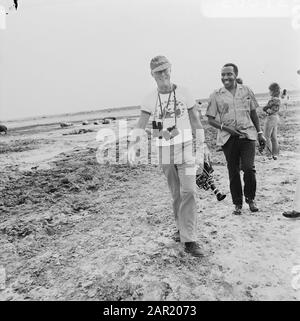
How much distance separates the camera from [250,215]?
14.2 feet

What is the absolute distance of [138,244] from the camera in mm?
3793

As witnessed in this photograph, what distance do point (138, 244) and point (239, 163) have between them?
165 centimetres

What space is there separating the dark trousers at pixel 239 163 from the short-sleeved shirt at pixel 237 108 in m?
0.10

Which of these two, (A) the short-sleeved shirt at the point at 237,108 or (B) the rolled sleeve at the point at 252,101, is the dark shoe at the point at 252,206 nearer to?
(A) the short-sleeved shirt at the point at 237,108

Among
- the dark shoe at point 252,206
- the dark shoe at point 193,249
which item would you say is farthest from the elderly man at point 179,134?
the dark shoe at point 252,206

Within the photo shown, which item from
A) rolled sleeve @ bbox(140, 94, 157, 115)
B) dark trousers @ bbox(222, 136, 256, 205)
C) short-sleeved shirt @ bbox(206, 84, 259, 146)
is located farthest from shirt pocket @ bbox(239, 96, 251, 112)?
rolled sleeve @ bbox(140, 94, 157, 115)

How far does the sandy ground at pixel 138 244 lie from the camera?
295cm

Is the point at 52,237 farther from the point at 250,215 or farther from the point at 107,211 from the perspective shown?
the point at 250,215

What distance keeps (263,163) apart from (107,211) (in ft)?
11.7

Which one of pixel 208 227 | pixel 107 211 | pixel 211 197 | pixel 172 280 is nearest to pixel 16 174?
pixel 107 211

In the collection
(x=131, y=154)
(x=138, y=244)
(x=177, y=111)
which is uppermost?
(x=177, y=111)

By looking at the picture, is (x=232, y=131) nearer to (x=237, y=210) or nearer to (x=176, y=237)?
(x=237, y=210)

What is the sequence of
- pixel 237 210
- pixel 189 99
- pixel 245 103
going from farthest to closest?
pixel 237 210, pixel 245 103, pixel 189 99

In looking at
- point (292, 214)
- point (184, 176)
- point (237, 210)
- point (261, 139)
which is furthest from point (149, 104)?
point (292, 214)
